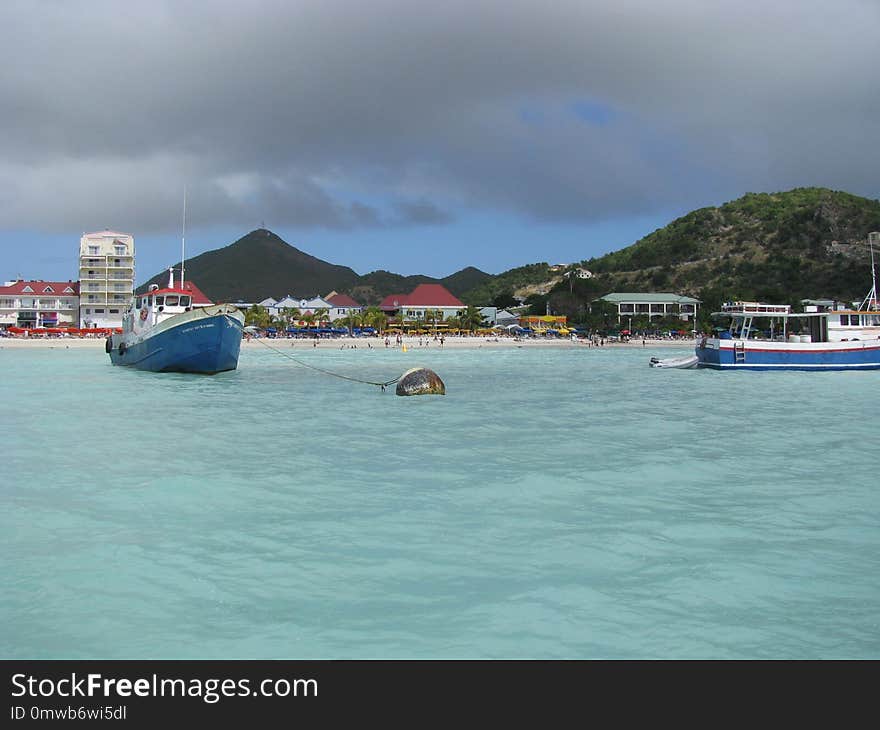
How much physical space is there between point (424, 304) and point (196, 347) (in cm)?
8481

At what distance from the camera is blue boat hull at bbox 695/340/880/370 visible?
42031 millimetres

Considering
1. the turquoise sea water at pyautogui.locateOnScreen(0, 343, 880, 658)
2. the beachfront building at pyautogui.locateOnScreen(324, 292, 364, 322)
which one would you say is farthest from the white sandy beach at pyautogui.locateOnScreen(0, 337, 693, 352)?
the turquoise sea water at pyautogui.locateOnScreen(0, 343, 880, 658)

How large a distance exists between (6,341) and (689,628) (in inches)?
3767

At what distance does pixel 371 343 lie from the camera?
89312 millimetres

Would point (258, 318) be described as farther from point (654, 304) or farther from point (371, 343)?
point (654, 304)

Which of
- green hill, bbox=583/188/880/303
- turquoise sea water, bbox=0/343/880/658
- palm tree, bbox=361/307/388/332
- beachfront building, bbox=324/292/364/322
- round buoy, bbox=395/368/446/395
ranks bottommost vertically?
turquoise sea water, bbox=0/343/880/658

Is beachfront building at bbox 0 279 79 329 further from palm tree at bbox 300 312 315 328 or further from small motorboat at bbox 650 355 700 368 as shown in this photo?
small motorboat at bbox 650 355 700 368

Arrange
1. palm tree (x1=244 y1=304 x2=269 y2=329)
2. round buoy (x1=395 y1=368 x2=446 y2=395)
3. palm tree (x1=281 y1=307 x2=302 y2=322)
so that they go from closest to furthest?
round buoy (x1=395 y1=368 x2=446 y2=395) → palm tree (x1=244 y1=304 x2=269 y2=329) → palm tree (x1=281 y1=307 x2=302 y2=322)

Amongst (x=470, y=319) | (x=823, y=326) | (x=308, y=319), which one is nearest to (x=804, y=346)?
(x=823, y=326)

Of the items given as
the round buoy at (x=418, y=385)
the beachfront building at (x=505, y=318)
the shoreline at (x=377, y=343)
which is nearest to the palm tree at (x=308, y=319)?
the shoreline at (x=377, y=343)

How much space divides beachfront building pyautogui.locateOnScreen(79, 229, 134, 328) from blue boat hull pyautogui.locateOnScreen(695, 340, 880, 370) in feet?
307

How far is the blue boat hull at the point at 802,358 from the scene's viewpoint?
42031mm

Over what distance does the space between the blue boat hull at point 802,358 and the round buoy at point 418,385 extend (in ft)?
69.9

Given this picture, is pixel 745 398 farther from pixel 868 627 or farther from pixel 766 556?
pixel 868 627
